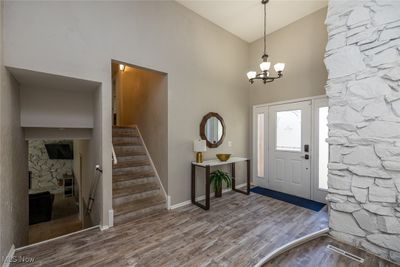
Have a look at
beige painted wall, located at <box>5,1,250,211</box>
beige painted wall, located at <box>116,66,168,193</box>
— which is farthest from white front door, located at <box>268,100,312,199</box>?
beige painted wall, located at <box>116,66,168,193</box>

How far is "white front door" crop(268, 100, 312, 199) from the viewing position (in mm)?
3902

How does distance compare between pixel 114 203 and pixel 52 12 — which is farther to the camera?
pixel 114 203

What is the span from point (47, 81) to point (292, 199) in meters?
4.80

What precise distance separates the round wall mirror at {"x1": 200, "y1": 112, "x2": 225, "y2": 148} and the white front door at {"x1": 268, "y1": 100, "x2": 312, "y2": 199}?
1.27 meters

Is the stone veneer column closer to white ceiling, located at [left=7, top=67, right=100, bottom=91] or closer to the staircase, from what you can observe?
the staircase

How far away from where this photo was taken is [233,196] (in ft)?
13.3

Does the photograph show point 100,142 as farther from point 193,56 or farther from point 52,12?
point 193,56

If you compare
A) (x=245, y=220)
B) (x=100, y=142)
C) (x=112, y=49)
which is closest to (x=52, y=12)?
(x=112, y=49)

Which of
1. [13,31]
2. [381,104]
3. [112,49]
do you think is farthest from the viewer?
[112,49]

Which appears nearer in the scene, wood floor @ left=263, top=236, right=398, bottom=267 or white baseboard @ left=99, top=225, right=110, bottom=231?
wood floor @ left=263, top=236, right=398, bottom=267

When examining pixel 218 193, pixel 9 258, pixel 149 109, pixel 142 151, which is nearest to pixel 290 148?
pixel 218 193

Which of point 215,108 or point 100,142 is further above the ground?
point 215,108

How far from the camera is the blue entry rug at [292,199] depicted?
350cm

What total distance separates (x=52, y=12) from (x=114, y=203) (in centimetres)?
284
